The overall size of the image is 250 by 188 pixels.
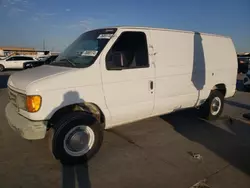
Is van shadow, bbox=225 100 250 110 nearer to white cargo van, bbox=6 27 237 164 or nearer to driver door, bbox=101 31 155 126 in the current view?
white cargo van, bbox=6 27 237 164

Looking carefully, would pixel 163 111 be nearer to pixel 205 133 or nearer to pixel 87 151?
pixel 205 133

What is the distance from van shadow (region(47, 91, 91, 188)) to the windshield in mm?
570

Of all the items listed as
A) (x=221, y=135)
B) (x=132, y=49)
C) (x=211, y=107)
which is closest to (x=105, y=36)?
(x=132, y=49)

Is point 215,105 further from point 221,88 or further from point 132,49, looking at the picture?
point 132,49

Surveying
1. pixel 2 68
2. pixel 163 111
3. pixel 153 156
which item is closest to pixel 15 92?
pixel 153 156

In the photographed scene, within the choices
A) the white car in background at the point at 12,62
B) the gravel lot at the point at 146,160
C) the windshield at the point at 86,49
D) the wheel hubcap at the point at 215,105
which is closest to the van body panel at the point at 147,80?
the windshield at the point at 86,49

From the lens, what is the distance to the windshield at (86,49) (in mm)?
3788

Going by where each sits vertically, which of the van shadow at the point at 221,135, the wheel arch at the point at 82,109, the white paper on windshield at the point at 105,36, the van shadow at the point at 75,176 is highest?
the white paper on windshield at the point at 105,36

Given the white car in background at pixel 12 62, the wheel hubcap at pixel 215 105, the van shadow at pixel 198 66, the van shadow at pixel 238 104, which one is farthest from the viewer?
the white car in background at pixel 12 62

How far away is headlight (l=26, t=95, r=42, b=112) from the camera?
320 centimetres

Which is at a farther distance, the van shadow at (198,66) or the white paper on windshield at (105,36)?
the van shadow at (198,66)

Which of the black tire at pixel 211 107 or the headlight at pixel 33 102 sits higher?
the headlight at pixel 33 102

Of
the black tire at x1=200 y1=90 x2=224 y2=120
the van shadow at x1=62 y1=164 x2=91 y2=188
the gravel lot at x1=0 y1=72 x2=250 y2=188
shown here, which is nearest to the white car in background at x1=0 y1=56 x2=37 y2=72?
the gravel lot at x1=0 y1=72 x2=250 y2=188

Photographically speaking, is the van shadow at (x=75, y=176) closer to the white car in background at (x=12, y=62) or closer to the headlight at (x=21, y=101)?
the headlight at (x=21, y=101)
